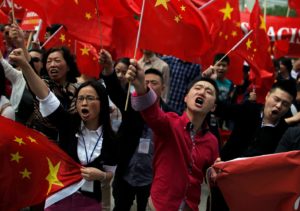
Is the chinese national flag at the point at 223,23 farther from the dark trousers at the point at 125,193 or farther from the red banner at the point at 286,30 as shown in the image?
the red banner at the point at 286,30

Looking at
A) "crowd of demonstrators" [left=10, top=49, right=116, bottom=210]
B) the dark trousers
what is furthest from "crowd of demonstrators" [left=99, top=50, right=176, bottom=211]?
"crowd of demonstrators" [left=10, top=49, right=116, bottom=210]

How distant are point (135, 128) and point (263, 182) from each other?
4.66 feet

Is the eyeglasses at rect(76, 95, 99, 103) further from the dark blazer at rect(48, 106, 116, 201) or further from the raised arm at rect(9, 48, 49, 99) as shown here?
the raised arm at rect(9, 48, 49, 99)

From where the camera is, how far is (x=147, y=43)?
13.4 feet

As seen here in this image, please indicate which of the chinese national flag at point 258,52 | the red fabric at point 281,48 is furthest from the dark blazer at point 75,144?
the red fabric at point 281,48

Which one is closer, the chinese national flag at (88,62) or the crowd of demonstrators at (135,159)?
the crowd of demonstrators at (135,159)

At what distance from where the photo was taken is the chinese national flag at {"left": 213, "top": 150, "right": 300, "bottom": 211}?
11.4ft

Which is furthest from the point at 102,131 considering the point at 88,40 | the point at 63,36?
the point at 63,36

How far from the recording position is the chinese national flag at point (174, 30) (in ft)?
13.4

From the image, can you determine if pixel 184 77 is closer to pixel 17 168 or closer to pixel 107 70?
pixel 107 70

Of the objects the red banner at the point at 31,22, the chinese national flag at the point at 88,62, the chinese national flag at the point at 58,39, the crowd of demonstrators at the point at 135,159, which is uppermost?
the red banner at the point at 31,22

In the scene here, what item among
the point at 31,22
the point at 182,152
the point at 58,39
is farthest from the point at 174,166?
the point at 31,22

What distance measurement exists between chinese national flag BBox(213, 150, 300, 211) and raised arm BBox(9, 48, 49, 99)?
1.25 meters

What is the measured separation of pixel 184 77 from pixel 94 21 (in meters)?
2.90
